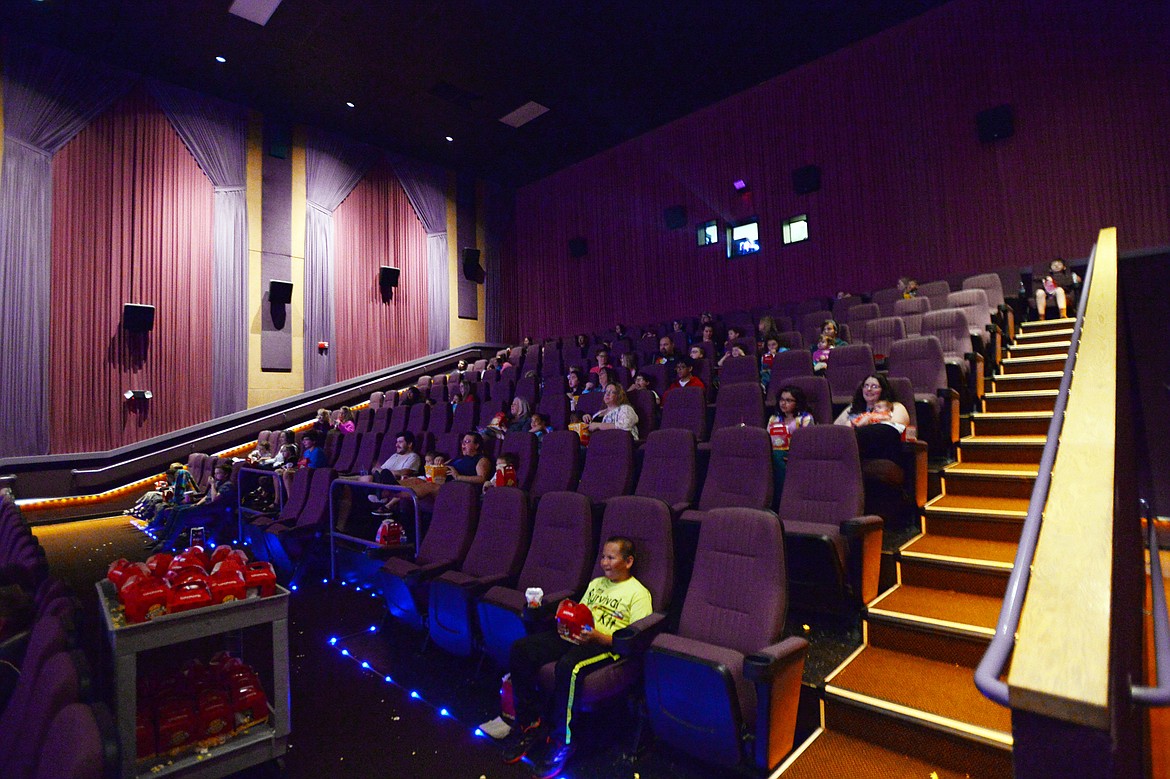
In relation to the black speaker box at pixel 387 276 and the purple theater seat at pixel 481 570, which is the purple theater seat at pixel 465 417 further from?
the black speaker box at pixel 387 276

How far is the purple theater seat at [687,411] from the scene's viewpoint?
3076 millimetres

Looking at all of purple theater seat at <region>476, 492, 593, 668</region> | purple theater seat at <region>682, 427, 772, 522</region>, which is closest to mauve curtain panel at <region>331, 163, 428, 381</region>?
purple theater seat at <region>476, 492, 593, 668</region>

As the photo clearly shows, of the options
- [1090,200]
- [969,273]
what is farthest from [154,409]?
[1090,200]

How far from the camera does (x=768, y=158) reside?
6.51 meters

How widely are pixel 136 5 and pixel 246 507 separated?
434 cm

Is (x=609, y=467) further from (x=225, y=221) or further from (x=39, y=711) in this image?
(x=225, y=221)

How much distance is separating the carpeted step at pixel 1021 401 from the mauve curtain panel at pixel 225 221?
22.2 feet

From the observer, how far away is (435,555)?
2.49 m

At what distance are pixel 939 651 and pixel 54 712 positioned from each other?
70.8 inches

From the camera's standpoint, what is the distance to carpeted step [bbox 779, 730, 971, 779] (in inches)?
51.3

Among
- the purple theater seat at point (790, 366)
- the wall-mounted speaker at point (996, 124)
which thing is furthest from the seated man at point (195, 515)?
the wall-mounted speaker at point (996, 124)

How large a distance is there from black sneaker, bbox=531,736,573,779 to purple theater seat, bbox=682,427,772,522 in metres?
0.78

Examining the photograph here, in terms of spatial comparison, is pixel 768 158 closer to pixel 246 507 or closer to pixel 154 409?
pixel 246 507

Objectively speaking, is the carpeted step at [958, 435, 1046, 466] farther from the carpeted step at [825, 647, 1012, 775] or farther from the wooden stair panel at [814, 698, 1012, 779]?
the wooden stair panel at [814, 698, 1012, 779]
